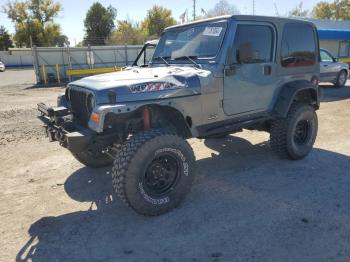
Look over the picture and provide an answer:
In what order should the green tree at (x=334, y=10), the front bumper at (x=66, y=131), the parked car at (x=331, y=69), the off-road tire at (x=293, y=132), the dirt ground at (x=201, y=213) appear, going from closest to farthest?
1. the dirt ground at (x=201, y=213)
2. the front bumper at (x=66, y=131)
3. the off-road tire at (x=293, y=132)
4. the parked car at (x=331, y=69)
5. the green tree at (x=334, y=10)

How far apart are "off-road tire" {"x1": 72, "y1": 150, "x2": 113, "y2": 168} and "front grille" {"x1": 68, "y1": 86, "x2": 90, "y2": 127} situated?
0.88m

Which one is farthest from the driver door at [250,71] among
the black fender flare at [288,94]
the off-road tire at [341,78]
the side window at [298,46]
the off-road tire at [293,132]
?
the off-road tire at [341,78]

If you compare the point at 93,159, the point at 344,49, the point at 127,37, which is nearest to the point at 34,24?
the point at 127,37

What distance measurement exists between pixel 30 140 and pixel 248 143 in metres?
4.49

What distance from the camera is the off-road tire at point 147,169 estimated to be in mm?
3486

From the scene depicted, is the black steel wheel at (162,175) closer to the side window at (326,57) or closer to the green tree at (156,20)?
the side window at (326,57)

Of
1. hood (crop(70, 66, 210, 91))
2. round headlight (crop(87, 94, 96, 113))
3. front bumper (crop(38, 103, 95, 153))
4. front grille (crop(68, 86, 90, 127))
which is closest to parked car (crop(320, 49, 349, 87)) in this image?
hood (crop(70, 66, 210, 91))

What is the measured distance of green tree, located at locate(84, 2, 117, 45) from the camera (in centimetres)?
6178

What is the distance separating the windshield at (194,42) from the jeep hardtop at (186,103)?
2cm

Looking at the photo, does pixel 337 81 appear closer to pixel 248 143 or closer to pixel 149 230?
pixel 248 143

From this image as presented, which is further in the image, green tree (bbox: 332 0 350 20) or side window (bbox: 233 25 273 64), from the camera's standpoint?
green tree (bbox: 332 0 350 20)

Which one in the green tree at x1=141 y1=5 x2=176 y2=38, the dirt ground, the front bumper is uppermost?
the green tree at x1=141 y1=5 x2=176 y2=38

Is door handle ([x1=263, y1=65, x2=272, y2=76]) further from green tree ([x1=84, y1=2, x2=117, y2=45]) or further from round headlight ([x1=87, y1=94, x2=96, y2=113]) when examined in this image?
green tree ([x1=84, y1=2, x2=117, y2=45])

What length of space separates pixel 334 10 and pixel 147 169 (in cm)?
7817
